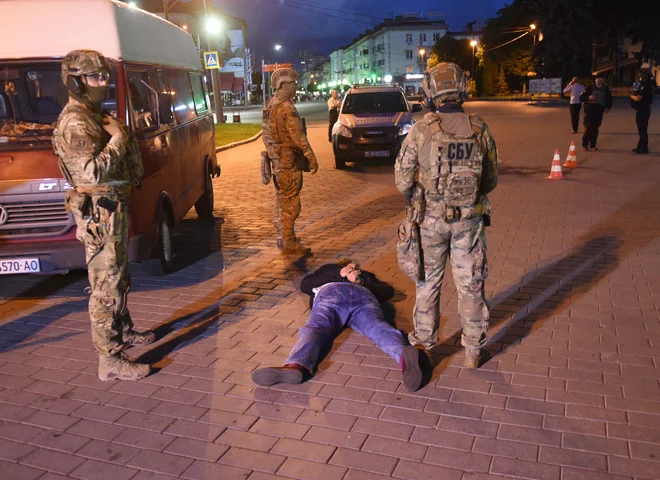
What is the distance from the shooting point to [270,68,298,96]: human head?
23.0ft

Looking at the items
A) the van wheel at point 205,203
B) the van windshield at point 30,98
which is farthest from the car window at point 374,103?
the van windshield at point 30,98

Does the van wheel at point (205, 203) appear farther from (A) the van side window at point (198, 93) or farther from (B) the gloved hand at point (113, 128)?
(B) the gloved hand at point (113, 128)

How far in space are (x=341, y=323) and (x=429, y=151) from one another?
1.59m

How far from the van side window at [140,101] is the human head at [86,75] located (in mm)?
1963

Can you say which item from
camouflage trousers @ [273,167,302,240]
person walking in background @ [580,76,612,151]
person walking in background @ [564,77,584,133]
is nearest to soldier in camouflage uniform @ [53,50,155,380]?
camouflage trousers @ [273,167,302,240]

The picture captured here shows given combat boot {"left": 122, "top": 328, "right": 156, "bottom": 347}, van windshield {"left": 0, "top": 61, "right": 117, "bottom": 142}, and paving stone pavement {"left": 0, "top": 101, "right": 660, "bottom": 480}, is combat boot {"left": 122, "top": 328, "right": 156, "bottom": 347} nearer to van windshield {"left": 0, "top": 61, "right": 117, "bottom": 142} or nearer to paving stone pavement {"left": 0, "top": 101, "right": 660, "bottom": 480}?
paving stone pavement {"left": 0, "top": 101, "right": 660, "bottom": 480}

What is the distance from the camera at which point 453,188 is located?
4.07 m

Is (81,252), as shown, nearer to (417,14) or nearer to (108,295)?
(108,295)

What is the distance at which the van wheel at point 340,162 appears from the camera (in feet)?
48.5

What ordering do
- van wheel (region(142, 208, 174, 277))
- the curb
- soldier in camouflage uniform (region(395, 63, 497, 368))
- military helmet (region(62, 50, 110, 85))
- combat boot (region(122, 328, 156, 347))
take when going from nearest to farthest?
1. military helmet (region(62, 50, 110, 85))
2. soldier in camouflage uniform (region(395, 63, 497, 368))
3. combat boot (region(122, 328, 156, 347))
4. van wheel (region(142, 208, 174, 277))
5. the curb

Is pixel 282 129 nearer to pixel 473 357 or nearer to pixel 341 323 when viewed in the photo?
pixel 341 323

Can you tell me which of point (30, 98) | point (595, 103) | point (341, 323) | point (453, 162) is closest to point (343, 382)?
point (341, 323)

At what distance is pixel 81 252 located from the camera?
5.77m

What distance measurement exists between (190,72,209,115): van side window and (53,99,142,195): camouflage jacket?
538 cm
